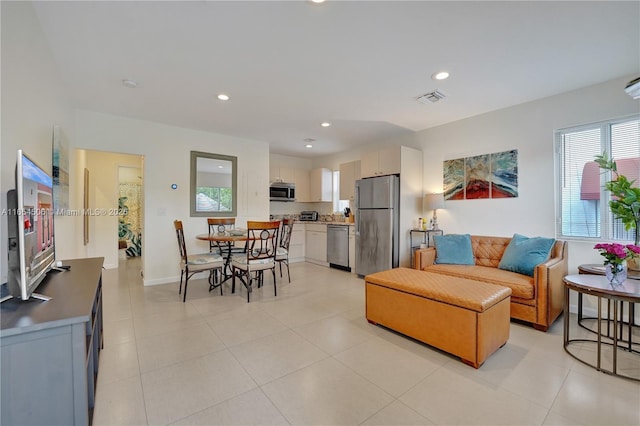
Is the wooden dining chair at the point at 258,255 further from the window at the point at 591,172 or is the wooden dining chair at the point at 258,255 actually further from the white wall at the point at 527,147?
the window at the point at 591,172

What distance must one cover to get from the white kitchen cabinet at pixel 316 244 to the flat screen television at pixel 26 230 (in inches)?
181

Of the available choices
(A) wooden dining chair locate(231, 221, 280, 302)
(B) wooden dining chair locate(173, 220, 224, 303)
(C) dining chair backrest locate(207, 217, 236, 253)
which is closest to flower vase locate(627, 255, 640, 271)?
(A) wooden dining chair locate(231, 221, 280, 302)

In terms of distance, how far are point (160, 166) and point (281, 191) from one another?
256cm

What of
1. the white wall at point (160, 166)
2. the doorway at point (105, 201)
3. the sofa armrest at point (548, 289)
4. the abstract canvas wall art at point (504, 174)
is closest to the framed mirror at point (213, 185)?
the white wall at point (160, 166)

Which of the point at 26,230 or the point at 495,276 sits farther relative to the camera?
the point at 495,276

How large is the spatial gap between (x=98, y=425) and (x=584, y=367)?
3267 millimetres

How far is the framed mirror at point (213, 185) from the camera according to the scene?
4.73 metres

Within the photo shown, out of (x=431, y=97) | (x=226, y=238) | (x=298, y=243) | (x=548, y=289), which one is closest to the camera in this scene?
(x=548, y=289)

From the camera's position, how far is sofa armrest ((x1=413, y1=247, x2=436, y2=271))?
3.65 meters

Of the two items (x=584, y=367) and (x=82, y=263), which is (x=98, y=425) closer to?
(x=82, y=263)

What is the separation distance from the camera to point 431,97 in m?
3.34

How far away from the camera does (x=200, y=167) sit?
4773mm

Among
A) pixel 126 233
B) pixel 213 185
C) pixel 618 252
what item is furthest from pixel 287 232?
pixel 126 233

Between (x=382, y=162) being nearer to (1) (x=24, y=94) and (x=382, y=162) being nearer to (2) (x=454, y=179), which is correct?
(2) (x=454, y=179)
